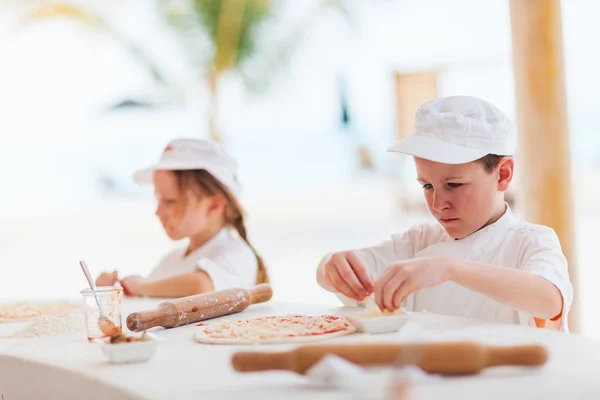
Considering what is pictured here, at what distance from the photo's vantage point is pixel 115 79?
637 inches

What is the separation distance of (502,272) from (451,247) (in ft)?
1.58

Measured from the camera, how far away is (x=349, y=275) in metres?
1.97

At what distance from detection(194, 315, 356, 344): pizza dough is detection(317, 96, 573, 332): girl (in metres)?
0.18

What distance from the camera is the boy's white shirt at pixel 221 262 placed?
2.68 m

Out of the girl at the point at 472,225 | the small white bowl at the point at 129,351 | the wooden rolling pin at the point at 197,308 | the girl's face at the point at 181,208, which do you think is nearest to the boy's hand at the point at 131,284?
the girl's face at the point at 181,208

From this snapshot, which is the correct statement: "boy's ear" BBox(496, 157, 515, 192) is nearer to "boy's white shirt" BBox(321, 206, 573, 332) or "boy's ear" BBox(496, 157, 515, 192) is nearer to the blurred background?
"boy's white shirt" BBox(321, 206, 573, 332)

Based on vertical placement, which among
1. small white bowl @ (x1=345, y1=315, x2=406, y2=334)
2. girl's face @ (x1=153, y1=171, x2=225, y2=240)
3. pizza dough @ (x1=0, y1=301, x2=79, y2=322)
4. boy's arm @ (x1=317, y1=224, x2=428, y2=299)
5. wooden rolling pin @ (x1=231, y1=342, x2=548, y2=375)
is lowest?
pizza dough @ (x1=0, y1=301, x2=79, y2=322)

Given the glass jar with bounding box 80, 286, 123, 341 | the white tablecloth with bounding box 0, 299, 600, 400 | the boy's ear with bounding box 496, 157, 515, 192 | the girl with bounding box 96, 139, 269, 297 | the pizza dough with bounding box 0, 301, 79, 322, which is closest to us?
the white tablecloth with bounding box 0, 299, 600, 400

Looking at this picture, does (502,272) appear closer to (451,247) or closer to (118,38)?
(451,247)

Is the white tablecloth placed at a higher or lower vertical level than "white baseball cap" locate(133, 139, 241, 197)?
lower

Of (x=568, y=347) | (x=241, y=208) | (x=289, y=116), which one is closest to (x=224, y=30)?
(x=241, y=208)

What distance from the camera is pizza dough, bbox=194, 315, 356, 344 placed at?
1.63m

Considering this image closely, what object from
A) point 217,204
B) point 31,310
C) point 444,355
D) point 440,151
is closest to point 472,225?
point 440,151

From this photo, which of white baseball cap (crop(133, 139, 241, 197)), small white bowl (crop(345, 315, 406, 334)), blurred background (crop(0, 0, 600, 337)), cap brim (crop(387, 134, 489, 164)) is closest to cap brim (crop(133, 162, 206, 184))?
white baseball cap (crop(133, 139, 241, 197))
